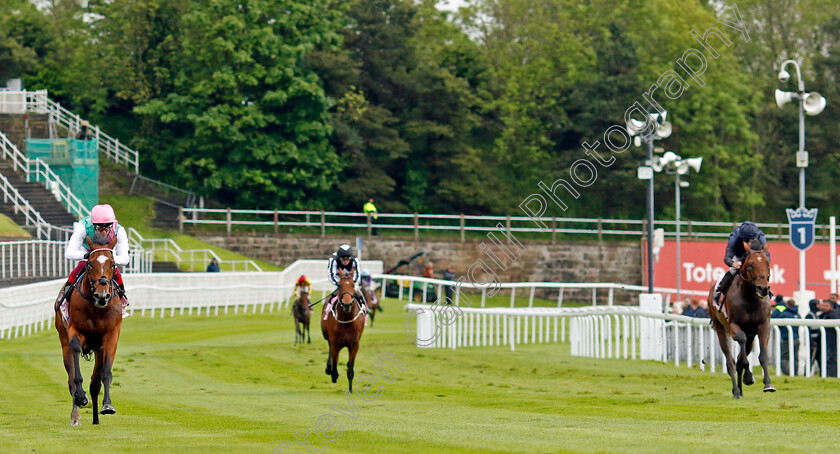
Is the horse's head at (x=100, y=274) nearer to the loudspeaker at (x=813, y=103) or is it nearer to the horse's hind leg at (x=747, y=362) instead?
the horse's hind leg at (x=747, y=362)

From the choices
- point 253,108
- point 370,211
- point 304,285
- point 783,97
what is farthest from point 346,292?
point 253,108

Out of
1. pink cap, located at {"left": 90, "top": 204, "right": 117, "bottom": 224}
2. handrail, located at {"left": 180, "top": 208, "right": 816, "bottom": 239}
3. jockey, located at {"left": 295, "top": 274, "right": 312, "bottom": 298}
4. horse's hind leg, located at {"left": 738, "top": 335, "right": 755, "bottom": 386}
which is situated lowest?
horse's hind leg, located at {"left": 738, "top": 335, "right": 755, "bottom": 386}

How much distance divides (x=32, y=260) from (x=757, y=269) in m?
24.1

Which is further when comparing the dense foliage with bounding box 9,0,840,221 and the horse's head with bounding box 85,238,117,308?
the dense foliage with bounding box 9,0,840,221

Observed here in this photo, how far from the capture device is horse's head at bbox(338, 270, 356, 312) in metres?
16.9

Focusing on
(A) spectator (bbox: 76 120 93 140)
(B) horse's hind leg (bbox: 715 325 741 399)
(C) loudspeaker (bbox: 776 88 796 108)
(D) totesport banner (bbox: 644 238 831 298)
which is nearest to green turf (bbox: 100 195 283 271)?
(A) spectator (bbox: 76 120 93 140)

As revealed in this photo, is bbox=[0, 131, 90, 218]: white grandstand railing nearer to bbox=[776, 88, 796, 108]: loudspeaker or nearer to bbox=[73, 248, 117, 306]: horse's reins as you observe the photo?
bbox=[776, 88, 796, 108]: loudspeaker

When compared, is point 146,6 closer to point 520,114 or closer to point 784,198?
point 520,114

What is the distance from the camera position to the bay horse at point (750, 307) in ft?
47.3

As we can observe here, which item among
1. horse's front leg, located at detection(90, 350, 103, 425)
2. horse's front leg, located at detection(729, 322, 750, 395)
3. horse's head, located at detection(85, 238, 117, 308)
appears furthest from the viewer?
horse's front leg, located at detection(729, 322, 750, 395)

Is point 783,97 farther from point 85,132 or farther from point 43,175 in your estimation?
point 85,132

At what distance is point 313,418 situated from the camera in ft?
43.6

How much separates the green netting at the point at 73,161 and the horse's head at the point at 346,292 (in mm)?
31970

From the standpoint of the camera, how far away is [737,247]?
1534 centimetres
